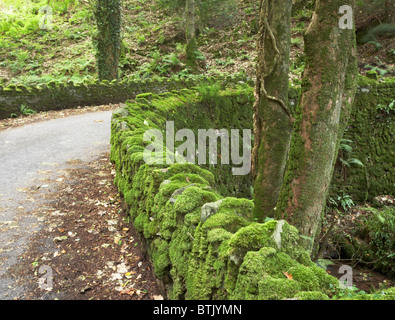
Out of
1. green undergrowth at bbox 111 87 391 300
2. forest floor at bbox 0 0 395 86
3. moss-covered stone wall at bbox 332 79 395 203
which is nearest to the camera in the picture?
green undergrowth at bbox 111 87 391 300

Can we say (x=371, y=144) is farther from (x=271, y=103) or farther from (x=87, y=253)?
(x=87, y=253)

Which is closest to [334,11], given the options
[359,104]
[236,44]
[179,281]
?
[179,281]

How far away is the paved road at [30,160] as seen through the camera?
4301 millimetres

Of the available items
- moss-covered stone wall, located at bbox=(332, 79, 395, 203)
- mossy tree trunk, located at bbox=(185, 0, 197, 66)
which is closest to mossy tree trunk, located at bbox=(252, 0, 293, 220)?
moss-covered stone wall, located at bbox=(332, 79, 395, 203)

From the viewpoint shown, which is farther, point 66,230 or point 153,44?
point 153,44

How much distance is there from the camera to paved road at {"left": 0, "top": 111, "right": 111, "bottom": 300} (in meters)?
4.30

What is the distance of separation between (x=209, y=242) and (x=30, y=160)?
658 centimetres

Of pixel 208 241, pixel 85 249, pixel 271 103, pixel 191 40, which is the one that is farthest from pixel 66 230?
pixel 191 40

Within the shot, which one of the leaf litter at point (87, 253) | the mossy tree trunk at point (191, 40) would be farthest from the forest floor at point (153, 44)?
the leaf litter at point (87, 253)

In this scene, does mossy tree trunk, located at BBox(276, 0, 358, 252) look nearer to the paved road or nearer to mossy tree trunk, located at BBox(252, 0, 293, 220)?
mossy tree trunk, located at BBox(252, 0, 293, 220)

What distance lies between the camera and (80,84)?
13.1m

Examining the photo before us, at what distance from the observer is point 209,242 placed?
7.96ft

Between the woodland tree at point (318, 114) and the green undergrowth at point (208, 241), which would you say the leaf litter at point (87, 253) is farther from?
the woodland tree at point (318, 114)

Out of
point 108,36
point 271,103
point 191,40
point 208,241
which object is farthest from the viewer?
point 191,40
